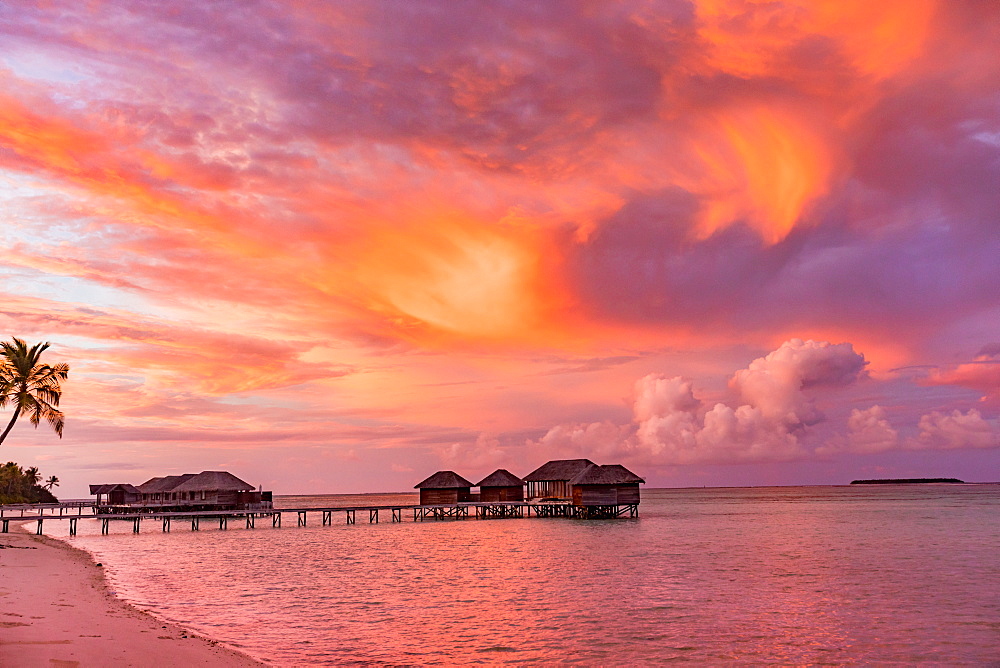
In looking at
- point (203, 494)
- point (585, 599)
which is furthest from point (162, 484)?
point (585, 599)

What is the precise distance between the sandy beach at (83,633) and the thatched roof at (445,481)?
53.1 metres

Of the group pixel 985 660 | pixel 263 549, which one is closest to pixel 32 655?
pixel 985 660

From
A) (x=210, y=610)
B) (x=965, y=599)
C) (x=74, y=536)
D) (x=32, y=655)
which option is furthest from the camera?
(x=74, y=536)

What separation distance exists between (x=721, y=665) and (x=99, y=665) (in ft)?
39.4

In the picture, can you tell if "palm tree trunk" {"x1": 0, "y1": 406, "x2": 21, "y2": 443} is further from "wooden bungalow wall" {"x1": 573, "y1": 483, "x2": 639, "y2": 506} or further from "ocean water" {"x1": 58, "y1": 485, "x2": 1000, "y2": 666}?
"wooden bungalow wall" {"x1": 573, "y1": 483, "x2": 639, "y2": 506}

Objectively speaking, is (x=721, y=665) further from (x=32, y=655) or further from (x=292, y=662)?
(x=32, y=655)

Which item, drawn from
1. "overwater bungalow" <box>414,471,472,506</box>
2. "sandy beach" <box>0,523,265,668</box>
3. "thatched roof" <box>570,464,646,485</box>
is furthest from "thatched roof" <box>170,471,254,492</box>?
"sandy beach" <box>0,523,265,668</box>

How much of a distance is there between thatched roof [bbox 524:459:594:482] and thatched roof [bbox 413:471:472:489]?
6732 mm

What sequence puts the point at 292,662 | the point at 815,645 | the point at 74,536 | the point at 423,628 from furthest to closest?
1. the point at 74,536
2. the point at 423,628
3. the point at 815,645
4. the point at 292,662

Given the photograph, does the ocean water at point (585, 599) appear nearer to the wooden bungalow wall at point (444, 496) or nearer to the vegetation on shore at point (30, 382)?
the vegetation on shore at point (30, 382)

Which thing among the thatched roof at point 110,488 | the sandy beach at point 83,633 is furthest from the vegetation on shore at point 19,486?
the sandy beach at point 83,633

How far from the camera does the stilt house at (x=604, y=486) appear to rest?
2625 inches

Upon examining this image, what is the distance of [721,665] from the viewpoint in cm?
1582

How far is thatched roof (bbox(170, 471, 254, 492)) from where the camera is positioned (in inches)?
2943
